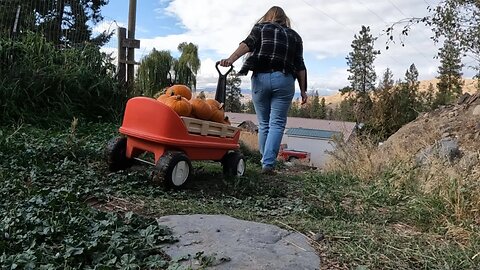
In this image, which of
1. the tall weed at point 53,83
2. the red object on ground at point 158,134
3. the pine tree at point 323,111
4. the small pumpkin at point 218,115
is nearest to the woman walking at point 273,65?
the small pumpkin at point 218,115

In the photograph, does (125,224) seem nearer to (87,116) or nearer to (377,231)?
(377,231)

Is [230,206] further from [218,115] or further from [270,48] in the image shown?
[270,48]

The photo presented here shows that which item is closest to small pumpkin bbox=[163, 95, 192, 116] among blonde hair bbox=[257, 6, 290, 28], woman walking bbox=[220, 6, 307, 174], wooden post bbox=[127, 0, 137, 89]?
woman walking bbox=[220, 6, 307, 174]

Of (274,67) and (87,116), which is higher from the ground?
(274,67)

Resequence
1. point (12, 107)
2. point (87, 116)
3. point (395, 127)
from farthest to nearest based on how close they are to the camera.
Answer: point (395, 127)
point (87, 116)
point (12, 107)

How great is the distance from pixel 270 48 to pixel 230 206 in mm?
1772

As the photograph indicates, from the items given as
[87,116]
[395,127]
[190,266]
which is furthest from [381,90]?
Result: [190,266]

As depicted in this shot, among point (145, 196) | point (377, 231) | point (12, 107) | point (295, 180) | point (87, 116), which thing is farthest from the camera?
point (87, 116)

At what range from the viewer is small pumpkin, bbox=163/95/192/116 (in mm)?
3266

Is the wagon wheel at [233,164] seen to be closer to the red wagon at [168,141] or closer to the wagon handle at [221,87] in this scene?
the red wagon at [168,141]

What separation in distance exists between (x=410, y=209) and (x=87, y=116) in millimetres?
4324

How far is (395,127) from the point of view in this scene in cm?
1664

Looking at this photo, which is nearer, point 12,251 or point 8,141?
point 12,251

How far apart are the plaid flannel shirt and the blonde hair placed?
106mm
